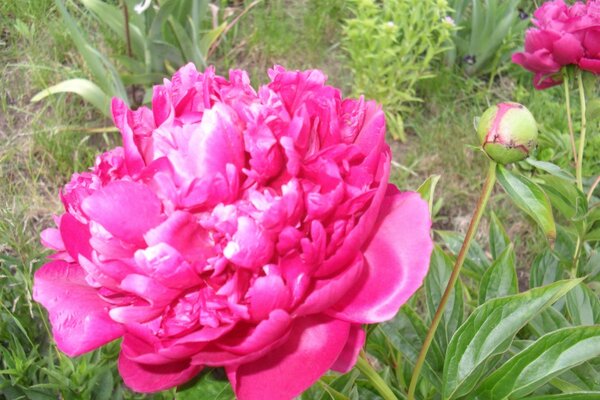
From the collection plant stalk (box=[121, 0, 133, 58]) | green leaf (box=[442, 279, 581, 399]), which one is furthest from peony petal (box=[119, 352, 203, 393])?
plant stalk (box=[121, 0, 133, 58])

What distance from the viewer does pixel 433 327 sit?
76cm

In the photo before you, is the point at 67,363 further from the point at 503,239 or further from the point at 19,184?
the point at 19,184

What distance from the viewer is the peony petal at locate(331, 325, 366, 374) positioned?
626mm

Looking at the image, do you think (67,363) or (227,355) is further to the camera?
(67,363)

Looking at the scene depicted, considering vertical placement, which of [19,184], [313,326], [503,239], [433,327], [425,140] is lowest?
[425,140]

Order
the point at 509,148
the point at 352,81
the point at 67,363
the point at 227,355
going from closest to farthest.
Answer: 1. the point at 227,355
2. the point at 509,148
3. the point at 67,363
4. the point at 352,81

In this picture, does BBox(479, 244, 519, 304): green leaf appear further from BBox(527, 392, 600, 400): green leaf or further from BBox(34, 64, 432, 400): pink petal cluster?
BBox(34, 64, 432, 400): pink petal cluster

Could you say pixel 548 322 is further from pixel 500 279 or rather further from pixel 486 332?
pixel 486 332

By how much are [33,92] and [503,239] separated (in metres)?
1.88

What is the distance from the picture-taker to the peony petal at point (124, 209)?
23.6 inches

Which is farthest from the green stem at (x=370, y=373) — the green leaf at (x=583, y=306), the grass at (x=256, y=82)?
the grass at (x=256, y=82)

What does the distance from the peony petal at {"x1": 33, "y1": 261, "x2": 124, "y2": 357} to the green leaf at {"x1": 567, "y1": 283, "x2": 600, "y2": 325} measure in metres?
0.76

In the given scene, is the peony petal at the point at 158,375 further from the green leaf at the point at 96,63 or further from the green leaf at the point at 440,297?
the green leaf at the point at 96,63

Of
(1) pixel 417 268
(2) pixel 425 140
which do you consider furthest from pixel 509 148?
(2) pixel 425 140
